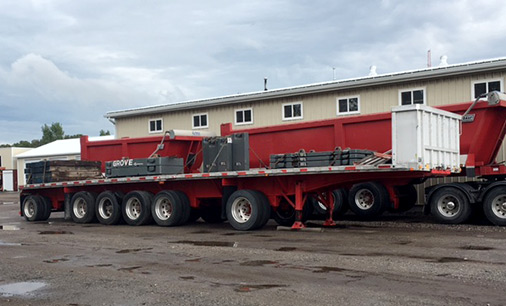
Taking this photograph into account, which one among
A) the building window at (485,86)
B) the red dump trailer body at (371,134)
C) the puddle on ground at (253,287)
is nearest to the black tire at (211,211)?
the red dump trailer body at (371,134)

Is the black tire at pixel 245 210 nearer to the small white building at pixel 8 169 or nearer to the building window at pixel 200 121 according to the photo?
the building window at pixel 200 121

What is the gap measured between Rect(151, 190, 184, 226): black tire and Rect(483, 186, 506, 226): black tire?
26.6 feet

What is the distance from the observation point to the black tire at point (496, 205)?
A: 1397cm

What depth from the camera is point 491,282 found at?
24.9 feet

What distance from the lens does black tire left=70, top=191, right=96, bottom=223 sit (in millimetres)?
18797

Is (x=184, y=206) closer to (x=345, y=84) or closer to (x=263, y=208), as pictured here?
(x=263, y=208)

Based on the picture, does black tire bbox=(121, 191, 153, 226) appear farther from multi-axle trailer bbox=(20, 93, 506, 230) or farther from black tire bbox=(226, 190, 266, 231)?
black tire bbox=(226, 190, 266, 231)

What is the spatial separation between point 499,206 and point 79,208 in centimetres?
1274

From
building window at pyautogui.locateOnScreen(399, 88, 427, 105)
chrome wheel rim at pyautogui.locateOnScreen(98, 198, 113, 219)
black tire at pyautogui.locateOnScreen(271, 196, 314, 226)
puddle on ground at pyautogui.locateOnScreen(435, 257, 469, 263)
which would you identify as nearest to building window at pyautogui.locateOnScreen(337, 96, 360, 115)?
building window at pyautogui.locateOnScreen(399, 88, 427, 105)

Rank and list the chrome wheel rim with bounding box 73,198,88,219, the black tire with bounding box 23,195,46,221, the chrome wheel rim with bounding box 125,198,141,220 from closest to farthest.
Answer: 1. the chrome wheel rim with bounding box 125,198,141,220
2. the chrome wheel rim with bounding box 73,198,88,219
3. the black tire with bounding box 23,195,46,221

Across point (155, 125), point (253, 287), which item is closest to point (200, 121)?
point (155, 125)

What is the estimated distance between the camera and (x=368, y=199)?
1711 cm

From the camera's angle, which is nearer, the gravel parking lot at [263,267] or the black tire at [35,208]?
the gravel parking lot at [263,267]

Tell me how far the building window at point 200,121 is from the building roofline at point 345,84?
45 cm
